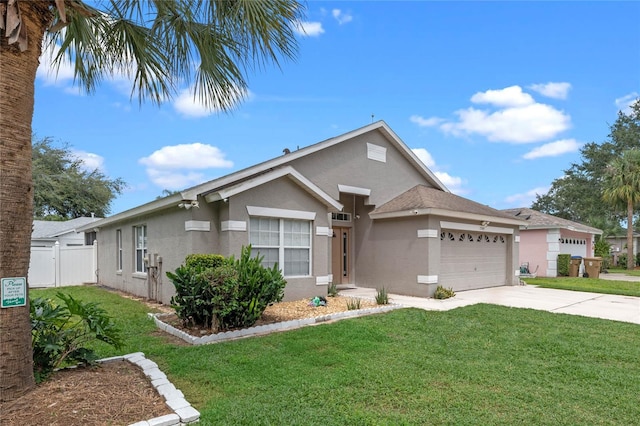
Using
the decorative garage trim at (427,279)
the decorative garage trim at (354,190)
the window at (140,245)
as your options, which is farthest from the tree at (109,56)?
the decorative garage trim at (427,279)

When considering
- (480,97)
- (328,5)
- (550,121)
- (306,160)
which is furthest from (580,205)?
(328,5)

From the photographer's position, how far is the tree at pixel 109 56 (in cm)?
358

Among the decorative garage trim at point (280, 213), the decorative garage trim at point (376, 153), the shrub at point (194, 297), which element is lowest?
the shrub at point (194, 297)

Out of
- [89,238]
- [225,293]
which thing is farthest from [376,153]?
[89,238]

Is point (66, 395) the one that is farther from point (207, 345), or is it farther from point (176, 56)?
point (176, 56)

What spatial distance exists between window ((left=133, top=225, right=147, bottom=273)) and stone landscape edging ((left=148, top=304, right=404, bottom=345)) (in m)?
4.38

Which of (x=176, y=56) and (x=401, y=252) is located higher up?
(x=176, y=56)

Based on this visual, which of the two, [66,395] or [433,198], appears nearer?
[66,395]

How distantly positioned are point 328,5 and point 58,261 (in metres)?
16.0

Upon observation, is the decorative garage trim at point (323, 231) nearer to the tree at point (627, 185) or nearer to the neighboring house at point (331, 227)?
the neighboring house at point (331, 227)

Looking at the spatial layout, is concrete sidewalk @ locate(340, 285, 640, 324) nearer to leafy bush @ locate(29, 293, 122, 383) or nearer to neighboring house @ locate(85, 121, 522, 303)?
neighboring house @ locate(85, 121, 522, 303)

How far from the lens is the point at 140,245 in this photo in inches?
512

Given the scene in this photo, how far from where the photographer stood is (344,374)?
4.91m

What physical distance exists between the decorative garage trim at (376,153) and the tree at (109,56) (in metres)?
9.16
